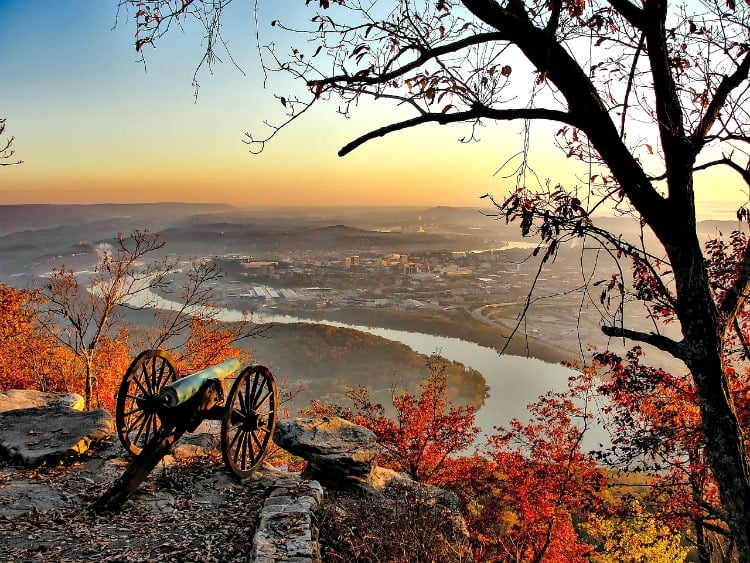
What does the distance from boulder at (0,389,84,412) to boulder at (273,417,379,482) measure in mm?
4105

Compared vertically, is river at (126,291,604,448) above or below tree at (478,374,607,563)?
below

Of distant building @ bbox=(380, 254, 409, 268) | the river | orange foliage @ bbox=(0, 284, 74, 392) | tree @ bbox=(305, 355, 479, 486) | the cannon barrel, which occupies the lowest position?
the river

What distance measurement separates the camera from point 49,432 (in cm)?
714

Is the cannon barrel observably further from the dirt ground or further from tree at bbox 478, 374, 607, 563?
tree at bbox 478, 374, 607, 563

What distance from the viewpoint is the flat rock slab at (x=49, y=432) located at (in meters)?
6.58

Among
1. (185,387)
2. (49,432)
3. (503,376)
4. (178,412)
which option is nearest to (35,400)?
(49,432)

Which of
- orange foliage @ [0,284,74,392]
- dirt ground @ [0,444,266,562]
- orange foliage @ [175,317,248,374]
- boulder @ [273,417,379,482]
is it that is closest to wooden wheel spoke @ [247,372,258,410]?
dirt ground @ [0,444,266,562]

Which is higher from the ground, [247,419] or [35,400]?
[247,419]

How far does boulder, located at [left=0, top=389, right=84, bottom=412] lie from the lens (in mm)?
8875

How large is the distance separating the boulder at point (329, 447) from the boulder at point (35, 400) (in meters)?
4.10

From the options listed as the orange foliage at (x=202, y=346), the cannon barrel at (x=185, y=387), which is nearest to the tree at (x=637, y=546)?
the orange foliage at (x=202, y=346)

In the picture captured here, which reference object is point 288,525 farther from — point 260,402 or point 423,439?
point 423,439

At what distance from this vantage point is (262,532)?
4969 mm

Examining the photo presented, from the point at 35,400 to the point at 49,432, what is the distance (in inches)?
114
